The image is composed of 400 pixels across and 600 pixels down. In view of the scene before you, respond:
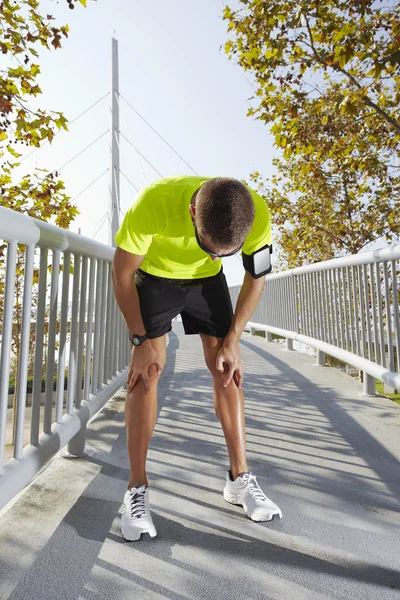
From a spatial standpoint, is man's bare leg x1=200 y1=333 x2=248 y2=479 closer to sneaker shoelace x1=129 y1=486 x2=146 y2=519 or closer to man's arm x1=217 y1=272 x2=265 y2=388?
man's arm x1=217 y1=272 x2=265 y2=388

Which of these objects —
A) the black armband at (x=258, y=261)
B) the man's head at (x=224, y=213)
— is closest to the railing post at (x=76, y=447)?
the black armband at (x=258, y=261)

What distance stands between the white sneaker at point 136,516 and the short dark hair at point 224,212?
1062 mm

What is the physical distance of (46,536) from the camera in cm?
174

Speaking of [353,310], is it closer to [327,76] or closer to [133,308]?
[133,308]

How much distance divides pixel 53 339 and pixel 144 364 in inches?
17.7

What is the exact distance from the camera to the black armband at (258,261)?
204cm

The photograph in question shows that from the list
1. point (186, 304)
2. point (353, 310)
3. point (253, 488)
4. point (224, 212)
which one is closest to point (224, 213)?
point (224, 212)

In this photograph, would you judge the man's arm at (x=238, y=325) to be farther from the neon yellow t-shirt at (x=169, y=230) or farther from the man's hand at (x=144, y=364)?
the man's hand at (x=144, y=364)

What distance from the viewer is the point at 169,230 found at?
1918 mm

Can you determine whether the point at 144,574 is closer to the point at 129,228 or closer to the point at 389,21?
the point at 129,228

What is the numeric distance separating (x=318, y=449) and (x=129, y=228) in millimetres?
1808

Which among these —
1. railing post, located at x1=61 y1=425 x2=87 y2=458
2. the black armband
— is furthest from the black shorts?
railing post, located at x1=61 y1=425 x2=87 y2=458

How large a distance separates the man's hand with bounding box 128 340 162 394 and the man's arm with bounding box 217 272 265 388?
290mm

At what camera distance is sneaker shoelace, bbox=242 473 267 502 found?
1.95 m
